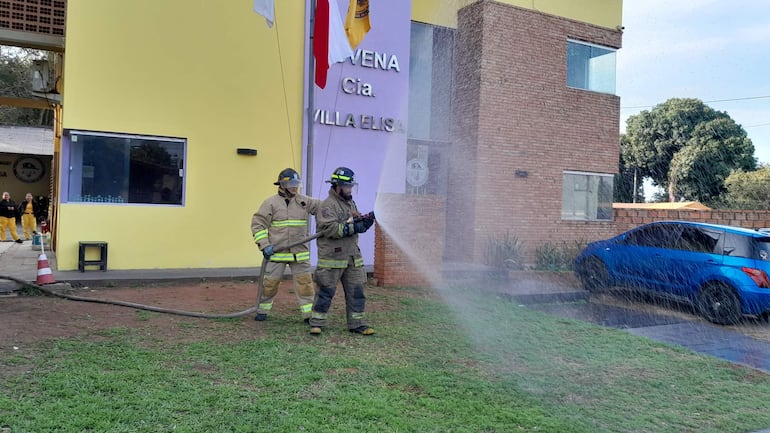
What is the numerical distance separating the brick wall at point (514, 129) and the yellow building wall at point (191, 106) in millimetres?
4243

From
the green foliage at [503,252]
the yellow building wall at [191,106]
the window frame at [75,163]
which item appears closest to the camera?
the yellow building wall at [191,106]

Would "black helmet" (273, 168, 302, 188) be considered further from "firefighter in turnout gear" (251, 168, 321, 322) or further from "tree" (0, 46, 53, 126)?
"tree" (0, 46, 53, 126)

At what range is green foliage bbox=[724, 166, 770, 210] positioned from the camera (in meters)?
18.2

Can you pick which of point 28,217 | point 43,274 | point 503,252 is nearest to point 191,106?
point 43,274

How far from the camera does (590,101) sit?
50.3 feet

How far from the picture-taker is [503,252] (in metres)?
13.2

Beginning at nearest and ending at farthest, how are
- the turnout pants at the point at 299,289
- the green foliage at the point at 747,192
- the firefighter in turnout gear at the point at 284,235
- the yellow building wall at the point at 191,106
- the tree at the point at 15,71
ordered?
1. the firefighter in turnout gear at the point at 284,235
2. the turnout pants at the point at 299,289
3. the yellow building wall at the point at 191,106
4. the green foliage at the point at 747,192
5. the tree at the point at 15,71

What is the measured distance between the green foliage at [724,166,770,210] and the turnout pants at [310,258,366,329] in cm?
1506

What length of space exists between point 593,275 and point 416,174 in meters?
4.37

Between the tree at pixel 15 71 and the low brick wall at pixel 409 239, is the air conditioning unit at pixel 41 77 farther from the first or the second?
the tree at pixel 15 71

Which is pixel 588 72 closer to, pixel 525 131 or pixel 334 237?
pixel 525 131

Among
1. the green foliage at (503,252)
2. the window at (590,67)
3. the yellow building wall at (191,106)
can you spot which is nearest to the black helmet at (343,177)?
the yellow building wall at (191,106)

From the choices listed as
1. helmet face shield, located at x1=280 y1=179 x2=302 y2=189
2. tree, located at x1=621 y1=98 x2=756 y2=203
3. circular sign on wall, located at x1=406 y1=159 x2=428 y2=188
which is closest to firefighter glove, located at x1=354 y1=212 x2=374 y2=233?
helmet face shield, located at x1=280 y1=179 x2=302 y2=189

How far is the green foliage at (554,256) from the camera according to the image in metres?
13.7
